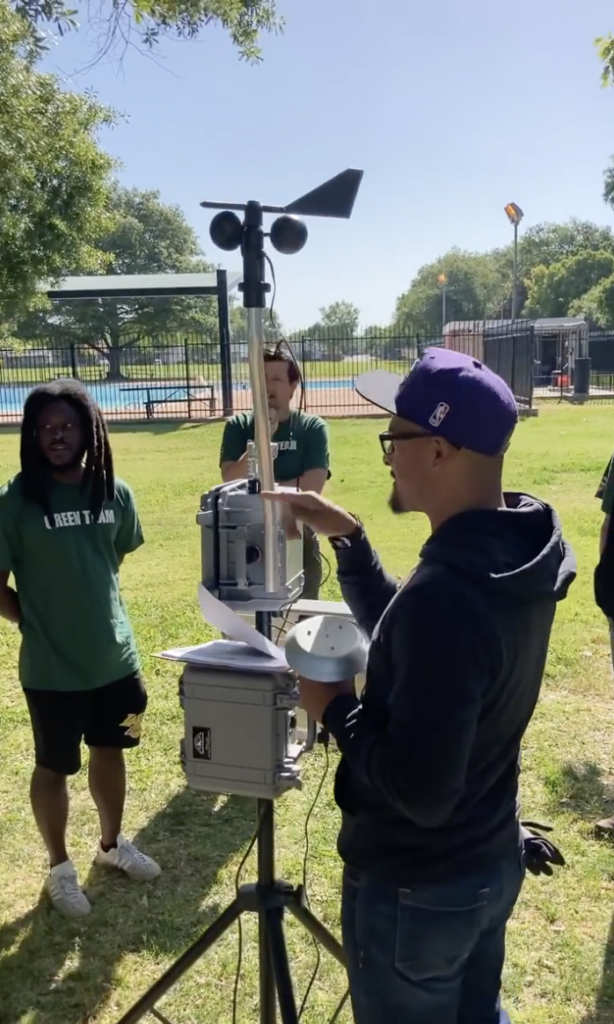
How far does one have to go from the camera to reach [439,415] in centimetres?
144

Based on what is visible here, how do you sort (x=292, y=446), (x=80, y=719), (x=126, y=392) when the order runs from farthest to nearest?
(x=126, y=392), (x=292, y=446), (x=80, y=719)

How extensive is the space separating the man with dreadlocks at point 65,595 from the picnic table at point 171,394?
18088 mm

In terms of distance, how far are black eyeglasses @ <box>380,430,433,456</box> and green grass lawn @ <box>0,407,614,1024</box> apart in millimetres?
1933

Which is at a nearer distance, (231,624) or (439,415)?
(439,415)

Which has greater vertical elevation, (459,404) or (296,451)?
(459,404)

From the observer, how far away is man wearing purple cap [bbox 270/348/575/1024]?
4.39 ft

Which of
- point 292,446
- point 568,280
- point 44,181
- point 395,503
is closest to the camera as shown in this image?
point 395,503

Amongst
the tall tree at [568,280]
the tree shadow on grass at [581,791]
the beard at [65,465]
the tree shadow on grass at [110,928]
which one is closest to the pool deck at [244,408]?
the tree shadow on grass at [581,791]

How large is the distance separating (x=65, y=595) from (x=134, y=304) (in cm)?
4345

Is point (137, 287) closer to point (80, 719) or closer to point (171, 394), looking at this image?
point (171, 394)

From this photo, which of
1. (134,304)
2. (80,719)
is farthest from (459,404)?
(134,304)

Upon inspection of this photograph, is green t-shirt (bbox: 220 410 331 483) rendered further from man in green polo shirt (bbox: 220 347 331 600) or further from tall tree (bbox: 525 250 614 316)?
tall tree (bbox: 525 250 614 316)

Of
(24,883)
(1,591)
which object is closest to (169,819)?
(24,883)

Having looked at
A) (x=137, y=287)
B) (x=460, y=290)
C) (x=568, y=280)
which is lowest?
(x=137, y=287)
